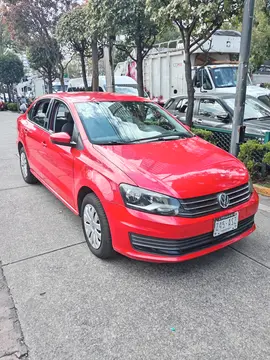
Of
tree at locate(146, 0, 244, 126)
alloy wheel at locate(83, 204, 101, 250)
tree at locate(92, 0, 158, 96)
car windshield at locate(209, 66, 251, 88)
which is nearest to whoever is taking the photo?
alloy wheel at locate(83, 204, 101, 250)

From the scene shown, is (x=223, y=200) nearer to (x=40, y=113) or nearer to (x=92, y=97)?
(x=92, y=97)

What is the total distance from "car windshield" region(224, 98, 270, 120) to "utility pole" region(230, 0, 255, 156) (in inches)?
63.7

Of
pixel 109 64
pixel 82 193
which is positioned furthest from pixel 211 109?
pixel 82 193

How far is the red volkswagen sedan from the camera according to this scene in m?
2.74

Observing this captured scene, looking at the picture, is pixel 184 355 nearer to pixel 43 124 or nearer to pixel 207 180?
pixel 207 180

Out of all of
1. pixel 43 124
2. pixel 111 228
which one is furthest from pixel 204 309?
pixel 43 124

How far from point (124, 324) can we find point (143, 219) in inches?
32.2

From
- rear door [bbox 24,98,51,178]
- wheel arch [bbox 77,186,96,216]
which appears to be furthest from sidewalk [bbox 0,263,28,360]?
rear door [bbox 24,98,51,178]

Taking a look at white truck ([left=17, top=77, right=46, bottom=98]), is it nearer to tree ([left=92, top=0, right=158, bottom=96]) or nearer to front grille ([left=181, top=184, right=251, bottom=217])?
tree ([left=92, top=0, right=158, bottom=96])

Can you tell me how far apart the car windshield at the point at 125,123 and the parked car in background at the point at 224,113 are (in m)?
2.78

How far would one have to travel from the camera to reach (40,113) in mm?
5031

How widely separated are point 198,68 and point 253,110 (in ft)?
13.4

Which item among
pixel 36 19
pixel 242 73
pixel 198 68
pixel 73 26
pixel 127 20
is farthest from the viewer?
pixel 36 19

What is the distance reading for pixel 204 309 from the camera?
8.43ft
